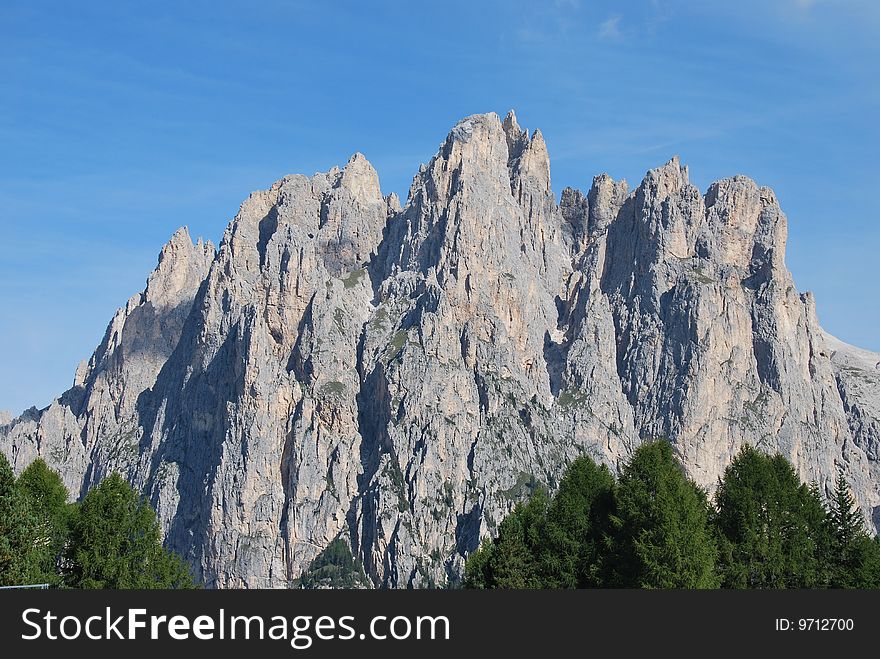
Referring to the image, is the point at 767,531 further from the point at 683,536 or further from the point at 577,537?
the point at 577,537

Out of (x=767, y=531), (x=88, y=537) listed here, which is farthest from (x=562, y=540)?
(x=88, y=537)

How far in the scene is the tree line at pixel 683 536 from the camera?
72.9m

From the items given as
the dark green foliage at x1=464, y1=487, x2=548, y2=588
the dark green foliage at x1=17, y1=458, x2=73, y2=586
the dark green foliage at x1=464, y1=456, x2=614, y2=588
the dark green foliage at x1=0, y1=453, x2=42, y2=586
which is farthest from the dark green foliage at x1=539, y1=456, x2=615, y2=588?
the dark green foliage at x1=0, y1=453, x2=42, y2=586

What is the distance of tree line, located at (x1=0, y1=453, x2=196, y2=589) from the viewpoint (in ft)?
230

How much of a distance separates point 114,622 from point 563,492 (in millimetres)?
61714

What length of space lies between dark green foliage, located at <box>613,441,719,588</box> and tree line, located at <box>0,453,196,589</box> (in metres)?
33.5

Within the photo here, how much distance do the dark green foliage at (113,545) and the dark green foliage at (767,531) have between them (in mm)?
40909

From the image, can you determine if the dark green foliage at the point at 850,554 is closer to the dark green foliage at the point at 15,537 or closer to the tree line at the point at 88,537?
the tree line at the point at 88,537

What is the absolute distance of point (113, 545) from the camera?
254 ft

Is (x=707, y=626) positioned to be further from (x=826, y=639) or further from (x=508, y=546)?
(x=508, y=546)

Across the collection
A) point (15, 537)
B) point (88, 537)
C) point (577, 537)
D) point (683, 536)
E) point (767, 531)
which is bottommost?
point (683, 536)

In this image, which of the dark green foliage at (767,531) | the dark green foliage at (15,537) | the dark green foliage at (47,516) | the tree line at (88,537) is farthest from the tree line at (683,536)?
the dark green foliage at (15,537)

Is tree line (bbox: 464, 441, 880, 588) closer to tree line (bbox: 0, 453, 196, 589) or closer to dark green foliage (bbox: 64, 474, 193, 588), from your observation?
dark green foliage (bbox: 64, 474, 193, 588)

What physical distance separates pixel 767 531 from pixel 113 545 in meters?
47.3
